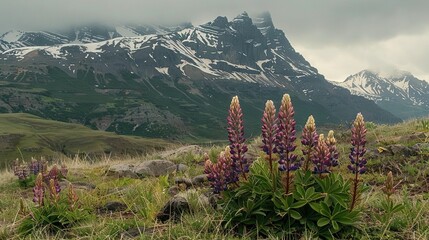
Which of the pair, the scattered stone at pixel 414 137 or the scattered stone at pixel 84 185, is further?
the scattered stone at pixel 414 137

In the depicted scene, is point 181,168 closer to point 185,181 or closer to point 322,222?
point 185,181

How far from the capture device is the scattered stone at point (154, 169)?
12.1 m

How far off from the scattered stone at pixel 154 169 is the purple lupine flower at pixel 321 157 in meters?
7.14

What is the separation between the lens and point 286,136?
533 cm

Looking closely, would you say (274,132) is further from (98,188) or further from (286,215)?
(98,188)

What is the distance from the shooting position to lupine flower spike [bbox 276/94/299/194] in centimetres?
531

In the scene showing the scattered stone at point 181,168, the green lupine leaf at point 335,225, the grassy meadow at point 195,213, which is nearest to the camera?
the green lupine leaf at point 335,225

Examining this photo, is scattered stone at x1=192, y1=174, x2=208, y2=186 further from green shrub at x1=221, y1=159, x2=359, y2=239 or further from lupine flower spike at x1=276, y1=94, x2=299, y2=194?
lupine flower spike at x1=276, y1=94, x2=299, y2=194

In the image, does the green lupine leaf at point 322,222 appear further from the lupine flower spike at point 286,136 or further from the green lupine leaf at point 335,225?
the lupine flower spike at point 286,136

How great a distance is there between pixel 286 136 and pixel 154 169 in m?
7.88

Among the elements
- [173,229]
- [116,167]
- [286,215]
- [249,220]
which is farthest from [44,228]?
[116,167]

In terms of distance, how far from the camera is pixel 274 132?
18.0ft

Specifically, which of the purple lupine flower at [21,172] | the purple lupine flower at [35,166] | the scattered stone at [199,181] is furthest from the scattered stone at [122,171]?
the scattered stone at [199,181]

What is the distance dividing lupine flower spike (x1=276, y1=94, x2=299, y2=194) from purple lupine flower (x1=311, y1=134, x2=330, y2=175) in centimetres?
29
